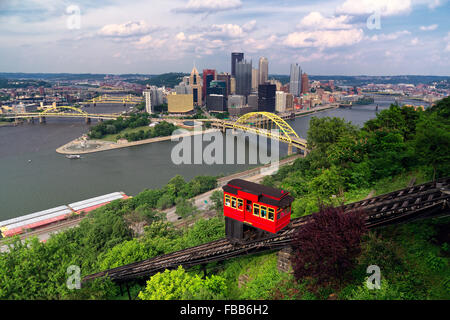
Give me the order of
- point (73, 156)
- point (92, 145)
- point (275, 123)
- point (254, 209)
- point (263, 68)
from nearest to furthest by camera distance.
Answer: point (254, 209)
point (73, 156)
point (92, 145)
point (275, 123)
point (263, 68)

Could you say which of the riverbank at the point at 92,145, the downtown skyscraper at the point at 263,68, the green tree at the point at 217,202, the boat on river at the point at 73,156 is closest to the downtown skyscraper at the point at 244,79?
the downtown skyscraper at the point at 263,68

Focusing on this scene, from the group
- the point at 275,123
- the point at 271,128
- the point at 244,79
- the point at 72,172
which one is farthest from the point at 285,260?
the point at 244,79

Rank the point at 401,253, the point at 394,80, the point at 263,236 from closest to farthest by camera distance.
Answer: the point at 401,253 < the point at 263,236 < the point at 394,80

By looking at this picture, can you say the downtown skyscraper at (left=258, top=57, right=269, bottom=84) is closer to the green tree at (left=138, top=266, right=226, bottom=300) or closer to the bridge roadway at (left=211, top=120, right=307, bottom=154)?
the bridge roadway at (left=211, top=120, right=307, bottom=154)

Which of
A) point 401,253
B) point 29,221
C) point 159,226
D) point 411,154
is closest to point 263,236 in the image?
point 401,253

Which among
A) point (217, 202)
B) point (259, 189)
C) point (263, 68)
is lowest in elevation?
point (217, 202)

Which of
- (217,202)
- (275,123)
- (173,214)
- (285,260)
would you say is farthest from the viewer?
(275,123)

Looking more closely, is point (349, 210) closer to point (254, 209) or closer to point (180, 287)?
point (254, 209)
